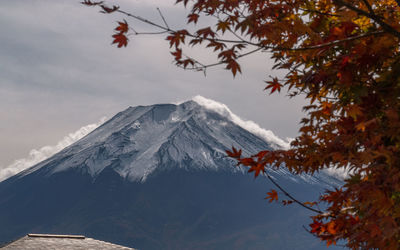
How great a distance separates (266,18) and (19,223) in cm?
20903

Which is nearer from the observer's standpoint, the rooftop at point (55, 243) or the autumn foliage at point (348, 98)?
the autumn foliage at point (348, 98)

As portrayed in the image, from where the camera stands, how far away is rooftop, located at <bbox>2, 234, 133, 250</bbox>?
18391 millimetres

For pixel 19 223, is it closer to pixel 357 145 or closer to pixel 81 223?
pixel 81 223

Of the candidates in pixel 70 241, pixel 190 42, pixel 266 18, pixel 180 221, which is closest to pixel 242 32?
pixel 190 42

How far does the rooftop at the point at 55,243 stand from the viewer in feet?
60.3

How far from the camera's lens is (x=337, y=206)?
5344 mm

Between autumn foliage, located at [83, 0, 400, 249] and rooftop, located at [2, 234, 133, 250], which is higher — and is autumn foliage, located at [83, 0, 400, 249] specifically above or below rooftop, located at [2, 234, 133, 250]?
above

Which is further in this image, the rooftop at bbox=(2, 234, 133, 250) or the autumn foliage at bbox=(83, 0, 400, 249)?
the rooftop at bbox=(2, 234, 133, 250)

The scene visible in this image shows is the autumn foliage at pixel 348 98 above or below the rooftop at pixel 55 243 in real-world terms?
above

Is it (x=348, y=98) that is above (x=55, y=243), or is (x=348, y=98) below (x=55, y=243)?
above

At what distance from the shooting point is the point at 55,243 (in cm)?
1923

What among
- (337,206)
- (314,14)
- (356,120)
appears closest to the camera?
(356,120)

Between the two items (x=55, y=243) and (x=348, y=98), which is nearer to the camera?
(x=348, y=98)

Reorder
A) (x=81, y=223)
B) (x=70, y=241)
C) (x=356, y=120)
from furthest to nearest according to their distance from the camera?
(x=81, y=223) → (x=70, y=241) → (x=356, y=120)
